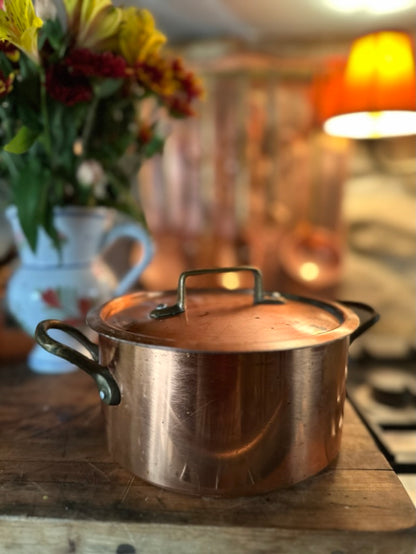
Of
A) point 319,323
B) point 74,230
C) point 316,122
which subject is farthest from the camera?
point 316,122

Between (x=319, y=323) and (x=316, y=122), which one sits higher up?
(x=316, y=122)

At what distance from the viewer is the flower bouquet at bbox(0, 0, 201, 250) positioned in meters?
0.73

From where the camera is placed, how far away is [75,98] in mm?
738

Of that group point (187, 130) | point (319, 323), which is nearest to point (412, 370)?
point (319, 323)

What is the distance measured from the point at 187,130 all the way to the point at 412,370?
1.74 meters

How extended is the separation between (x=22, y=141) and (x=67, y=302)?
Result: 310 mm

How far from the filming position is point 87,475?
59 centimetres

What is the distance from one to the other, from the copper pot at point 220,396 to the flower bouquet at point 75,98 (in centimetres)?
36

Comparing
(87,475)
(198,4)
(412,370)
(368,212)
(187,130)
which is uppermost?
(198,4)

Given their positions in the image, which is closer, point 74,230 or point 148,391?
point 148,391

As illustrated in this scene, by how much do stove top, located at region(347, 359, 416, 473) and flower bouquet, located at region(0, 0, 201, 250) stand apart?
0.67 meters

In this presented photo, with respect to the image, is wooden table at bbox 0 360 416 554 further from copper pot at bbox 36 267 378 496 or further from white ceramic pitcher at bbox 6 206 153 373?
white ceramic pitcher at bbox 6 206 153 373

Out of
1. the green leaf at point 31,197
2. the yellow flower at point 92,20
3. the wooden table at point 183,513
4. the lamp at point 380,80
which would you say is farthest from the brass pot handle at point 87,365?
the lamp at point 380,80

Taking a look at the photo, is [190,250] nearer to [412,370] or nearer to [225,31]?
[225,31]
